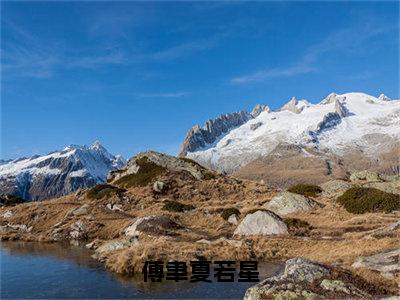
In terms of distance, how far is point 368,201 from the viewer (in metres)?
56.9

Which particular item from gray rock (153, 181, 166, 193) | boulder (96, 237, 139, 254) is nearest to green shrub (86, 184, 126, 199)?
gray rock (153, 181, 166, 193)

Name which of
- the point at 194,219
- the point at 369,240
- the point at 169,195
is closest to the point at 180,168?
the point at 169,195

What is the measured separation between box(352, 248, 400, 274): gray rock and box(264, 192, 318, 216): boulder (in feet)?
87.5

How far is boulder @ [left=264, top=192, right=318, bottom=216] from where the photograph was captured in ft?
193

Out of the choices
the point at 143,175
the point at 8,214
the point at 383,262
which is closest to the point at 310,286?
the point at 383,262

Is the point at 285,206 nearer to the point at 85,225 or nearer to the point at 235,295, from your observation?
the point at 85,225

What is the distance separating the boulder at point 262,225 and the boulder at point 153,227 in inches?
280

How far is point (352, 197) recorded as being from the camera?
194 feet

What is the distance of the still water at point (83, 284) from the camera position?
2934 centimetres

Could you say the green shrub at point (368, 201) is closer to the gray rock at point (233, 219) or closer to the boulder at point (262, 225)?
the boulder at point (262, 225)

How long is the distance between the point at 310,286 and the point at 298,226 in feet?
85.2

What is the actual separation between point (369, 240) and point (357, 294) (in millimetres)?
15508

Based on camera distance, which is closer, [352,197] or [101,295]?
[101,295]

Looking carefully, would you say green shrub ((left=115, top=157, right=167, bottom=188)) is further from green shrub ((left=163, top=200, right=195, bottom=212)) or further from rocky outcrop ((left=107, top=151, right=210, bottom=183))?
green shrub ((left=163, top=200, right=195, bottom=212))
